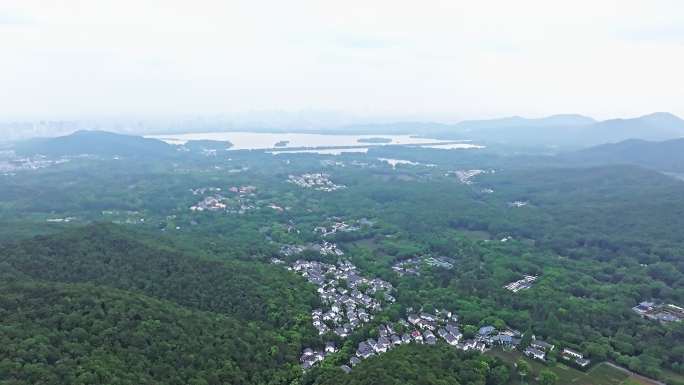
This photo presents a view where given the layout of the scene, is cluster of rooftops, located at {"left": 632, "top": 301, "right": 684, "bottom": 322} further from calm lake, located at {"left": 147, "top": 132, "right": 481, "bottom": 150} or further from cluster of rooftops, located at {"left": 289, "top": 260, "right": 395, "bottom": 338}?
calm lake, located at {"left": 147, "top": 132, "right": 481, "bottom": 150}

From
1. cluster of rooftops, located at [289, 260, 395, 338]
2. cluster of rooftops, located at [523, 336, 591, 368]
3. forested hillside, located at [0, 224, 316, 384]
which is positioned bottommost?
cluster of rooftops, located at [523, 336, 591, 368]

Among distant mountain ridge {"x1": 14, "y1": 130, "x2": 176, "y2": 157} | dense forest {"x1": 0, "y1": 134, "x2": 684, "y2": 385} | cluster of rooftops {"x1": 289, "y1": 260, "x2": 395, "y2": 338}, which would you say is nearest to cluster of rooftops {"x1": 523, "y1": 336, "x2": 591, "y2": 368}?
dense forest {"x1": 0, "y1": 134, "x2": 684, "y2": 385}

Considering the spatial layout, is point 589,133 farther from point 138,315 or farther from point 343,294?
point 138,315

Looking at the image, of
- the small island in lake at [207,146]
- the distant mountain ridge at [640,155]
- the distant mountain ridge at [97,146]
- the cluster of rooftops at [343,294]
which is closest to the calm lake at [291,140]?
the small island in lake at [207,146]

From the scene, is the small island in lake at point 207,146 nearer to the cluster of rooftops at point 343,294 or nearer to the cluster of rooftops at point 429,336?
the cluster of rooftops at point 343,294

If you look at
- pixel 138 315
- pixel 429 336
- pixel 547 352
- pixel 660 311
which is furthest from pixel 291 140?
pixel 547 352

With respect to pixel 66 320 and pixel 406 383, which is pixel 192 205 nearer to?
pixel 66 320

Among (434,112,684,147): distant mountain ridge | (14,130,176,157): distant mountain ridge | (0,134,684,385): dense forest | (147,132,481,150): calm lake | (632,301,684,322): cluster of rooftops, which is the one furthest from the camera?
(434,112,684,147): distant mountain ridge

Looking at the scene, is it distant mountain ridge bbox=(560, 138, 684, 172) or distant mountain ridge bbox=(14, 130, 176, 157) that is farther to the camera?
distant mountain ridge bbox=(14, 130, 176, 157)
